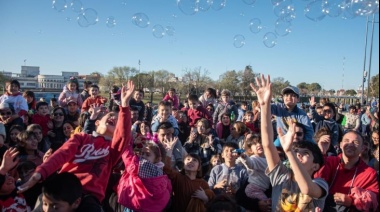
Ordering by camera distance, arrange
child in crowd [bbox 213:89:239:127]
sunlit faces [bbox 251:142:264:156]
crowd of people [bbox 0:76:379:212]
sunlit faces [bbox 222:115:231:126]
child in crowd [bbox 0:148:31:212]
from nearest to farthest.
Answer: crowd of people [bbox 0:76:379:212] < child in crowd [bbox 0:148:31:212] < sunlit faces [bbox 251:142:264:156] < sunlit faces [bbox 222:115:231:126] < child in crowd [bbox 213:89:239:127]

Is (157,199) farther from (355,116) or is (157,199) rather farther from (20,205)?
(355,116)

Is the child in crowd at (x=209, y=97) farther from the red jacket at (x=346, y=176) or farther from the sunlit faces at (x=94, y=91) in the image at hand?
the red jacket at (x=346, y=176)

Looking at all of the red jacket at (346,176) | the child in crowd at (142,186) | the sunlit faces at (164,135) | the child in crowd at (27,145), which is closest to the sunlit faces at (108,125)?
the child in crowd at (142,186)

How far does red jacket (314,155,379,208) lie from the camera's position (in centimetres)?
255

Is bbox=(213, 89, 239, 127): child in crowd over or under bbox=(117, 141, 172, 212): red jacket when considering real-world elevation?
over

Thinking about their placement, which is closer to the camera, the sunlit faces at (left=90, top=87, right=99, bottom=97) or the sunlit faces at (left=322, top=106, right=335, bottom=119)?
the sunlit faces at (left=322, top=106, right=335, bottom=119)

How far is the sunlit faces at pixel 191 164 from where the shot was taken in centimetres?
358

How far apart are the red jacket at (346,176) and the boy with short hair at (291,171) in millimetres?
246

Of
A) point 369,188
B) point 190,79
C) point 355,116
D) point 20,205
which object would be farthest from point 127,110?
point 190,79

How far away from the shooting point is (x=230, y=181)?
12.2ft

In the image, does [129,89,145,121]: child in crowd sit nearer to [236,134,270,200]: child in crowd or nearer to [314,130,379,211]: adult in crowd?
[236,134,270,200]: child in crowd

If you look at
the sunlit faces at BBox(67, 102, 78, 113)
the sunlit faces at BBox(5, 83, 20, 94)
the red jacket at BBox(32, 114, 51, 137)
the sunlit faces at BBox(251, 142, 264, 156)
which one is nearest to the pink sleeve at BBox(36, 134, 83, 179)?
the sunlit faces at BBox(251, 142, 264, 156)

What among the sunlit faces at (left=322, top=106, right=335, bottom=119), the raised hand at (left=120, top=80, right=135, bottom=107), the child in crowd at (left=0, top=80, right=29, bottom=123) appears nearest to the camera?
the raised hand at (left=120, top=80, right=135, bottom=107)

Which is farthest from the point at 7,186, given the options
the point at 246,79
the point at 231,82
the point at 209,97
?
the point at 231,82
